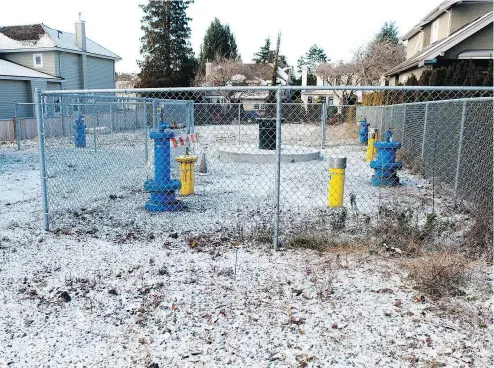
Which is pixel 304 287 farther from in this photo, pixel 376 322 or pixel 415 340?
pixel 415 340

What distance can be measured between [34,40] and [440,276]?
30.9 metres

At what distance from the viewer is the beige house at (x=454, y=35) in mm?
17906

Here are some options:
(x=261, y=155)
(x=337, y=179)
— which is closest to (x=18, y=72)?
(x=261, y=155)

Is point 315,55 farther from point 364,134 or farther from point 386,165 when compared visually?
point 386,165

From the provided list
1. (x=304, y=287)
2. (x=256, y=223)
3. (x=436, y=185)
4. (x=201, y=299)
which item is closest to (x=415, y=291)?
(x=304, y=287)

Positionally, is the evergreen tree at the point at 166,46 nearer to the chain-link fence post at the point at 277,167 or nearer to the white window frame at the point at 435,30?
the white window frame at the point at 435,30

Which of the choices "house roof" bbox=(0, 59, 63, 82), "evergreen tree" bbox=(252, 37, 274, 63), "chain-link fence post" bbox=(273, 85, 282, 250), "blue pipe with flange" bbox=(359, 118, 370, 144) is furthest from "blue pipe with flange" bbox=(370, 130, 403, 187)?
"evergreen tree" bbox=(252, 37, 274, 63)

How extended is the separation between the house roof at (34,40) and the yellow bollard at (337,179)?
85.3 feet

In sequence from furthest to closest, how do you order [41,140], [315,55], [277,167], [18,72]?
[315,55], [18,72], [41,140], [277,167]

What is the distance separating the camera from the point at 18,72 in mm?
25984

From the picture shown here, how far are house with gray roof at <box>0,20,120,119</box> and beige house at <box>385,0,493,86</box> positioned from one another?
68.3ft

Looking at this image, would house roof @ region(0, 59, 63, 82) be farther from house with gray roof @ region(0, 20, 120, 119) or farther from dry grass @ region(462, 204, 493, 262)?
dry grass @ region(462, 204, 493, 262)

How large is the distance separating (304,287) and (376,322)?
796 millimetres

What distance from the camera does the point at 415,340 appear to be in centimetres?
322
